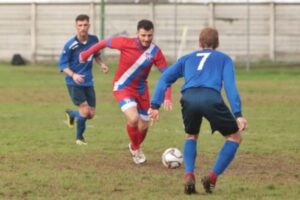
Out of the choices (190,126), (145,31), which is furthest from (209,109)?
(145,31)

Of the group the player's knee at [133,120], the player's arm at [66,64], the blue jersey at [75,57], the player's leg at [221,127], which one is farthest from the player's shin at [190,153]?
the blue jersey at [75,57]

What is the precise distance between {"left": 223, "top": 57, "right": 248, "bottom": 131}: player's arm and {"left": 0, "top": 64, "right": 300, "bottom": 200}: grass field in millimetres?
819

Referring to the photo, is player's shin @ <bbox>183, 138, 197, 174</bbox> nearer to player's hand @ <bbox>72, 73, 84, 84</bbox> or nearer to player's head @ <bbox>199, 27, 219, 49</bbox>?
player's head @ <bbox>199, 27, 219, 49</bbox>

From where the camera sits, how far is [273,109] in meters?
20.2

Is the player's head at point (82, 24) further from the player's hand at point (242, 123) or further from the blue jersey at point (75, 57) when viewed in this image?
the player's hand at point (242, 123)

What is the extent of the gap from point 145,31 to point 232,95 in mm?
2621

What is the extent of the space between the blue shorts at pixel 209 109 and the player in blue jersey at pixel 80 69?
4269 millimetres

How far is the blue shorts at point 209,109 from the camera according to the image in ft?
29.7

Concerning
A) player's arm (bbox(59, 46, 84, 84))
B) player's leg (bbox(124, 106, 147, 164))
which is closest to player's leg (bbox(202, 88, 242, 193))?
player's leg (bbox(124, 106, 147, 164))

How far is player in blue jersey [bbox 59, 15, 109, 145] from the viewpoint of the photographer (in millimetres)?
13478

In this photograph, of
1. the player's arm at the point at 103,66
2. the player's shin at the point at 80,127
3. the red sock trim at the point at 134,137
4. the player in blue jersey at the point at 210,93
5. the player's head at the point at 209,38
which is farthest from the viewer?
the player's shin at the point at 80,127

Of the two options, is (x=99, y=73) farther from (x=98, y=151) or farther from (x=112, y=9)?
(x=98, y=151)

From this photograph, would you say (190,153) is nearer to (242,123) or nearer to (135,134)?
(242,123)

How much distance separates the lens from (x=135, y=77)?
11883 mm
